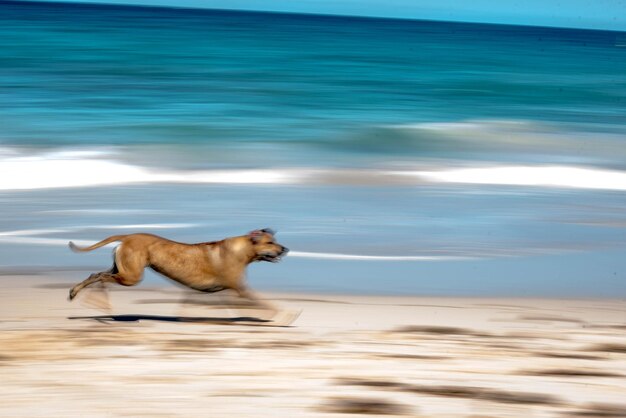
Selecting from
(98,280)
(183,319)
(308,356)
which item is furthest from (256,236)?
(308,356)

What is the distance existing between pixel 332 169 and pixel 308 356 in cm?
922

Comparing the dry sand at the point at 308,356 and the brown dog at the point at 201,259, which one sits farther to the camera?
the brown dog at the point at 201,259

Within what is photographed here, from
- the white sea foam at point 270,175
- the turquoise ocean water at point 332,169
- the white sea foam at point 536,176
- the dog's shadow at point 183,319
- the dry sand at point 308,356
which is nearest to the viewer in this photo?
the dry sand at point 308,356

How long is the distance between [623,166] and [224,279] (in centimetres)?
1012

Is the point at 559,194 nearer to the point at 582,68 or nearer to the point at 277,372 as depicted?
the point at 277,372

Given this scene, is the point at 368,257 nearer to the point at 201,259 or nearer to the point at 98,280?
the point at 201,259

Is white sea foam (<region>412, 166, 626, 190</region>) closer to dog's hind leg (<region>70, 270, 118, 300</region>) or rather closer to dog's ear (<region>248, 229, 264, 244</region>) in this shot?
dog's ear (<region>248, 229, 264, 244</region>)

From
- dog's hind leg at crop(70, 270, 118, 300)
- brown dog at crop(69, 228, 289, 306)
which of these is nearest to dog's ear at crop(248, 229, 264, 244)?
brown dog at crop(69, 228, 289, 306)

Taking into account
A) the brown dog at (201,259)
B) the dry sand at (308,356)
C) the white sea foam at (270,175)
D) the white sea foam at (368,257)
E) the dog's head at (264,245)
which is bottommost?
the dry sand at (308,356)

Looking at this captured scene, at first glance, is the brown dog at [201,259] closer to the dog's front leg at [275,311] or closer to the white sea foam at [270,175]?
the dog's front leg at [275,311]

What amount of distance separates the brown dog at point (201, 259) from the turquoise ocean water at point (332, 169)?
1086 mm

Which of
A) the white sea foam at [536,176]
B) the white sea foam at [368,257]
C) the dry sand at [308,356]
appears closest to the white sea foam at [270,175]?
the white sea foam at [536,176]

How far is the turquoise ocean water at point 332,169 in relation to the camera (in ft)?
27.0

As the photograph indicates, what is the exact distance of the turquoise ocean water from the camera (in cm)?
824
